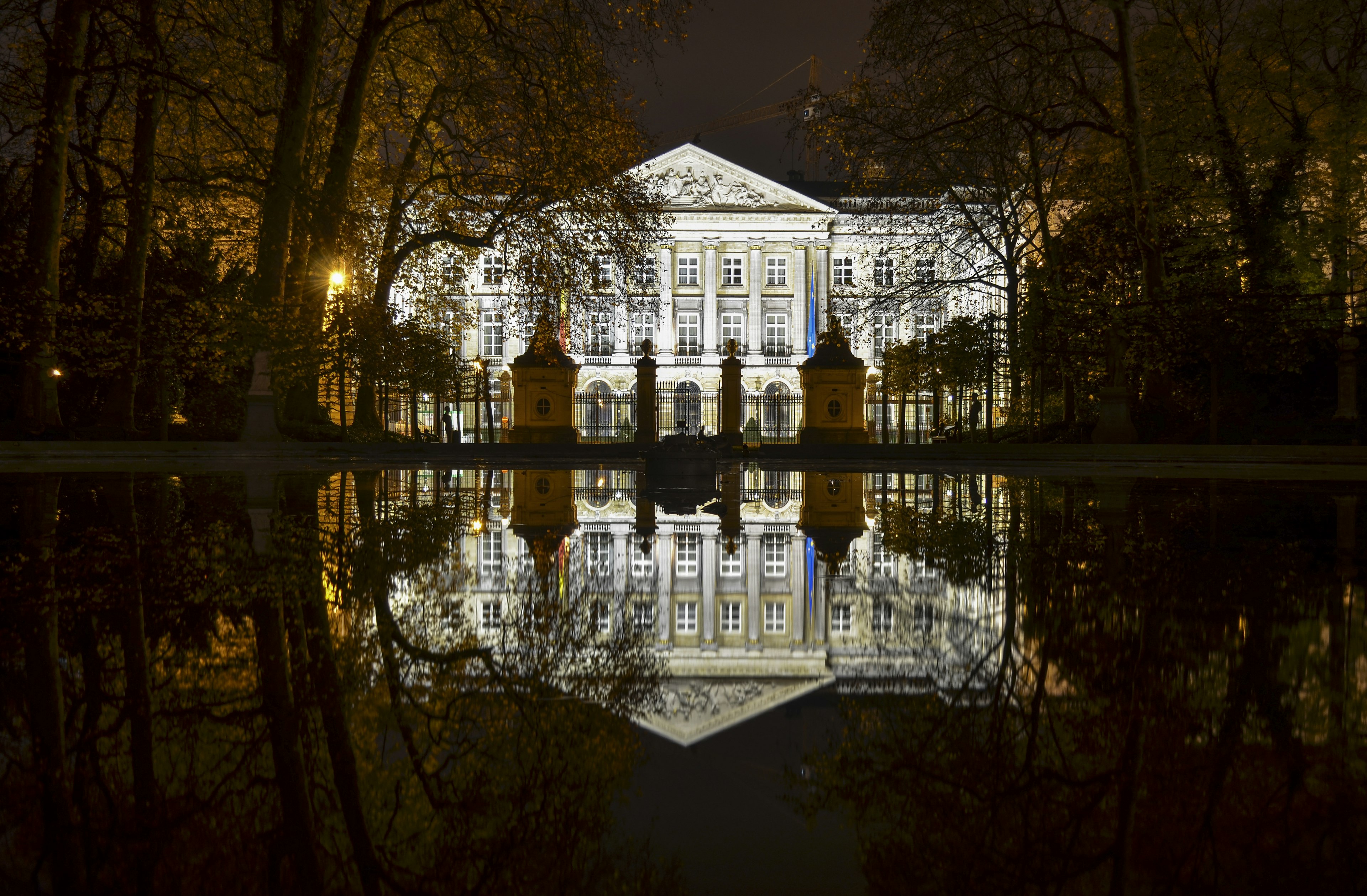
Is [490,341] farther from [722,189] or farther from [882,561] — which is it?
[882,561]

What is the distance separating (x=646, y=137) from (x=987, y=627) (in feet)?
64.3

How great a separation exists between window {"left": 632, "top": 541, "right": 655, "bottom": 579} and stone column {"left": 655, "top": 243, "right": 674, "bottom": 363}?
55230mm

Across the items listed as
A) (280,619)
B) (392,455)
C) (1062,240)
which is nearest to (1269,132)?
(1062,240)

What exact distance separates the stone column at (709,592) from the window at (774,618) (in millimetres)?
154

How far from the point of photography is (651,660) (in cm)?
252

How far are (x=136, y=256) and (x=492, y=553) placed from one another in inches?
527

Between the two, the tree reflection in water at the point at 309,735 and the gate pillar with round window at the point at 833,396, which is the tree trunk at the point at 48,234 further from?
the gate pillar with round window at the point at 833,396

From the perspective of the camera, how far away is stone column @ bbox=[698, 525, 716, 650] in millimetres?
2730

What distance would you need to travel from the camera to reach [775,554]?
482cm

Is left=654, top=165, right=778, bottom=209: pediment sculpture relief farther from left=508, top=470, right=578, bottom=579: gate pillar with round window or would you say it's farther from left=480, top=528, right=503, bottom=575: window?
left=480, top=528, right=503, bottom=575: window

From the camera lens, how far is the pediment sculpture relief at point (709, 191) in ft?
196

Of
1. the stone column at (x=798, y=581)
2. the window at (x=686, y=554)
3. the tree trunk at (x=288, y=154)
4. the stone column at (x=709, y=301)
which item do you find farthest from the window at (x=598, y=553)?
the stone column at (x=709, y=301)

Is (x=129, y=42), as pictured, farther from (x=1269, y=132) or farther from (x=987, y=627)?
(x=1269, y=132)

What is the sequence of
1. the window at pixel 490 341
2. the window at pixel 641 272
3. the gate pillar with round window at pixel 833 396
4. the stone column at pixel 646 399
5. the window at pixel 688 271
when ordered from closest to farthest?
the window at pixel 641 272 → the stone column at pixel 646 399 → the gate pillar with round window at pixel 833 396 → the window at pixel 490 341 → the window at pixel 688 271
